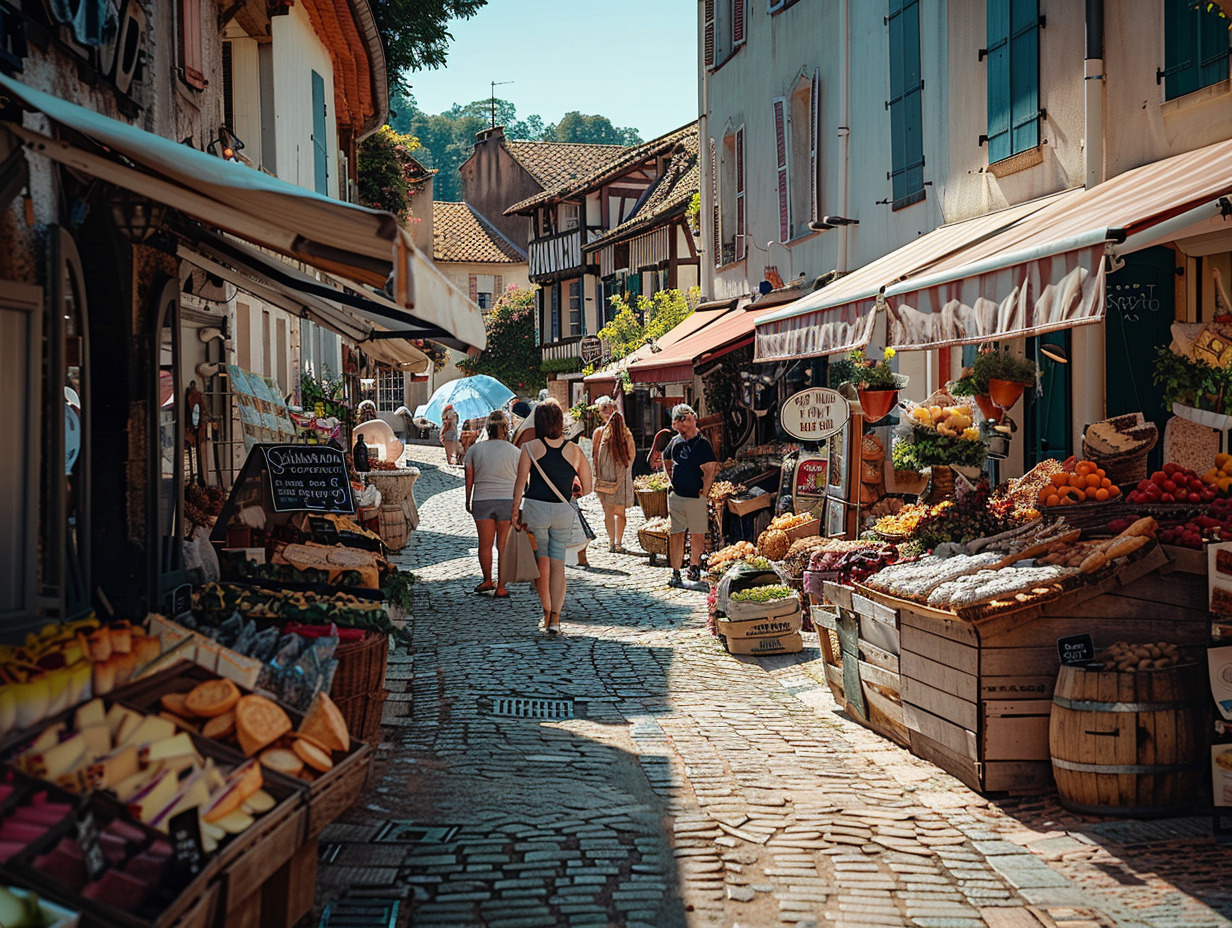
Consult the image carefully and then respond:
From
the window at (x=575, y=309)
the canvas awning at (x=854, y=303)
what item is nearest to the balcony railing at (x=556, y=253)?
the window at (x=575, y=309)

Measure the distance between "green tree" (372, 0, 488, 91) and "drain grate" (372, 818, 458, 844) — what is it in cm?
1879

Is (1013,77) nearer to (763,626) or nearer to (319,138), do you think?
(763,626)

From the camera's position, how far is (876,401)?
393 inches

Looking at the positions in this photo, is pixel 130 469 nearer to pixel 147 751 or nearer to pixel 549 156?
pixel 147 751

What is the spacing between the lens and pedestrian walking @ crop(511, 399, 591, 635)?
31.9ft

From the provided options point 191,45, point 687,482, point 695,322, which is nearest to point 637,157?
point 695,322

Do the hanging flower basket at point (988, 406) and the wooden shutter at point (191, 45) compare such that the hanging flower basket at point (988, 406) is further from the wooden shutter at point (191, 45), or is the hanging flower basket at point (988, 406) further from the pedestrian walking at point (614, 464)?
the pedestrian walking at point (614, 464)

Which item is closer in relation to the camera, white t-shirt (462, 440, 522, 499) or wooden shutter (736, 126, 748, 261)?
white t-shirt (462, 440, 522, 499)

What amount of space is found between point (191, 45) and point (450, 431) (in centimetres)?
2188

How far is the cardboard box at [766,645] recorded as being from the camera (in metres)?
9.29

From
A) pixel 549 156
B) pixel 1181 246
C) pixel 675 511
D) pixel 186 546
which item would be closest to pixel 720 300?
pixel 675 511

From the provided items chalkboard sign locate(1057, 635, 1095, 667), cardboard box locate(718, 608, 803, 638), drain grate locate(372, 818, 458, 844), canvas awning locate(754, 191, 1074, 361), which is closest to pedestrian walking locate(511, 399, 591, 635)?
cardboard box locate(718, 608, 803, 638)

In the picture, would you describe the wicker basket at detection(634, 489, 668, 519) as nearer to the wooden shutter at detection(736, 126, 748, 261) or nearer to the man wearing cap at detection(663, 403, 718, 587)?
the wooden shutter at detection(736, 126, 748, 261)

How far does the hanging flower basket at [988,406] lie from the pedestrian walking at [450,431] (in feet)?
74.3
